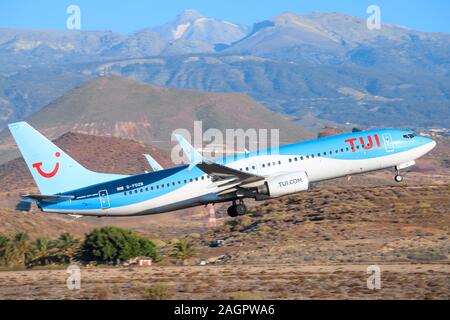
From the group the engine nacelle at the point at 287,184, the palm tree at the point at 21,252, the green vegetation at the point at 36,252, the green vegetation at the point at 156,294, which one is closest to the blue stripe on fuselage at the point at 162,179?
the engine nacelle at the point at 287,184

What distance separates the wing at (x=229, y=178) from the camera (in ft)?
167

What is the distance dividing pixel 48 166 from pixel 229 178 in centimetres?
1194

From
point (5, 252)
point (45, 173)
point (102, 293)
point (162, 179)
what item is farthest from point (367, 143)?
point (5, 252)

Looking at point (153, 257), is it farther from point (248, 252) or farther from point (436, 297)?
point (436, 297)

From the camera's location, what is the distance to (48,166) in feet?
170

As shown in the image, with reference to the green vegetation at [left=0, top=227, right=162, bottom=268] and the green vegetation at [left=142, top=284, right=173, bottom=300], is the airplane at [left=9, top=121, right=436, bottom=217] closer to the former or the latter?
the green vegetation at [left=0, top=227, right=162, bottom=268]

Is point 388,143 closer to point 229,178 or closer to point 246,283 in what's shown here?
point 229,178

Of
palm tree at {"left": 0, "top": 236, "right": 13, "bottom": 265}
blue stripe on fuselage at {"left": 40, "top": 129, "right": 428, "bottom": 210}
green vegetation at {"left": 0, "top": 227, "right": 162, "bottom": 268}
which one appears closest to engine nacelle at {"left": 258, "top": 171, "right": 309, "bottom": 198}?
blue stripe on fuselage at {"left": 40, "top": 129, "right": 428, "bottom": 210}

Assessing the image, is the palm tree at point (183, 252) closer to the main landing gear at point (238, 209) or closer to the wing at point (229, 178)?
the main landing gear at point (238, 209)

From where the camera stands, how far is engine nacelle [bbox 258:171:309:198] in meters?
52.6
